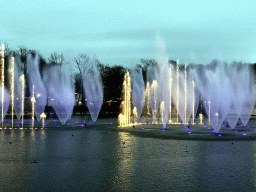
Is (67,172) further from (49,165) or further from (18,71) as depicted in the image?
(18,71)

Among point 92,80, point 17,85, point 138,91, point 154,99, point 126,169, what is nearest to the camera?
point 126,169

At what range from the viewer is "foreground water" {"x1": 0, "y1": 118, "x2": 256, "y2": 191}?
8180 mm

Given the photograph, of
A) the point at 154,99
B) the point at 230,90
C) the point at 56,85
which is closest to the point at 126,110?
the point at 154,99

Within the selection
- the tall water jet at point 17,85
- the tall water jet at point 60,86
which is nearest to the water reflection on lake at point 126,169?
the tall water jet at point 17,85

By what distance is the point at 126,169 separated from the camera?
33.4ft

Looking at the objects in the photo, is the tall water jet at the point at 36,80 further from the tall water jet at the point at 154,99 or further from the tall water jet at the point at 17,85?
the tall water jet at the point at 154,99

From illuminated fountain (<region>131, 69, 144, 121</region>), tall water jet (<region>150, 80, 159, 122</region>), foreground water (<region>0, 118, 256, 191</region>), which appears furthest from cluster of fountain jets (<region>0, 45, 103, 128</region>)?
foreground water (<region>0, 118, 256, 191</region>)

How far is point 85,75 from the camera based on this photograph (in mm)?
83562

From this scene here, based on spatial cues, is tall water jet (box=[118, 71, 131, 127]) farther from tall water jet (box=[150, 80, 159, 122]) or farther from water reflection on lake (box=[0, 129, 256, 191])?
water reflection on lake (box=[0, 129, 256, 191])

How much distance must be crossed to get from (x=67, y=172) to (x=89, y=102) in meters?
80.6

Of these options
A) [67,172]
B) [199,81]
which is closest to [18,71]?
[199,81]

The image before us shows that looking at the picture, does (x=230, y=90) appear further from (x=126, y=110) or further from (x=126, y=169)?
(x=126, y=169)

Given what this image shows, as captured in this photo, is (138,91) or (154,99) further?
(138,91)

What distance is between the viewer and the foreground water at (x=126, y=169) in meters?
8.18
